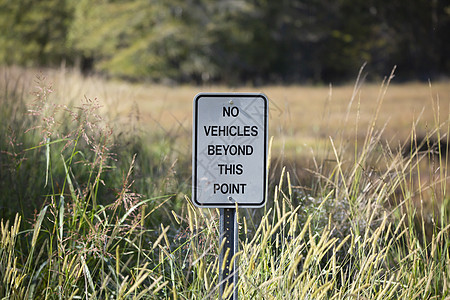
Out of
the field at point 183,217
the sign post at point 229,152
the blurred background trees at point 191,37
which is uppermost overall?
the blurred background trees at point 191,37

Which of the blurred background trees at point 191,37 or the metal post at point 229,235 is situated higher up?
the blurred background trees at point 191,37

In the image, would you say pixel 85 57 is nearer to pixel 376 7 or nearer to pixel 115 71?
pixel 115 71

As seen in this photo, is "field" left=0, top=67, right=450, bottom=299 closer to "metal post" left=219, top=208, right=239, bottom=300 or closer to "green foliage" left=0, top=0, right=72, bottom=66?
"metal post" left=219, top=208, right=239, bottom=300

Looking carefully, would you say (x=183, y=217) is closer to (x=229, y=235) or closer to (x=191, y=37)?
(x=229, y=235)

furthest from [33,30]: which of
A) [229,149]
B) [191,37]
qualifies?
[229,149]

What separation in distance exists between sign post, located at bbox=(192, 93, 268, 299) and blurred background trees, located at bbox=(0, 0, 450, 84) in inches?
997

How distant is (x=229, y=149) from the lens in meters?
1.85

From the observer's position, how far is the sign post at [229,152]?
1843mm

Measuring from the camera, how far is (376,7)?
1409 centimetres

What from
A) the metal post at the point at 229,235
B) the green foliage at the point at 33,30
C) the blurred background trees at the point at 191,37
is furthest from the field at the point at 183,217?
the green foliage at the point at 33,30

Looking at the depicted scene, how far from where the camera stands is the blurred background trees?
2867cm

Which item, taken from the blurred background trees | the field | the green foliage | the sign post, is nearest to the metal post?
the sign post

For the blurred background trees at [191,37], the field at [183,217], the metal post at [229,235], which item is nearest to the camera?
Answer: the metal post at [229,235]

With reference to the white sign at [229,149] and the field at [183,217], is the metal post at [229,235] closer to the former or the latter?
the white sign at [229,149]
